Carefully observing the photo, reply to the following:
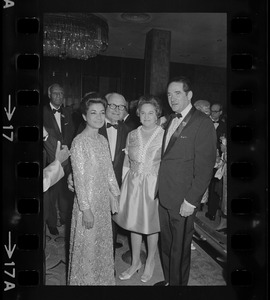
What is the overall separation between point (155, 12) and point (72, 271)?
163 centimetres

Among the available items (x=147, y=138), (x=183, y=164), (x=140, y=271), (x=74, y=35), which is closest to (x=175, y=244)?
(x=140, y=271)

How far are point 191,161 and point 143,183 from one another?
1.11 ft

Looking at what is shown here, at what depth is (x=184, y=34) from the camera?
6.45 ft

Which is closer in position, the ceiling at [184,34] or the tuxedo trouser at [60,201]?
the ceiling at [184,34]

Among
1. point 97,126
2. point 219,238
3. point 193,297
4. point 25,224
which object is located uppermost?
point 97,126

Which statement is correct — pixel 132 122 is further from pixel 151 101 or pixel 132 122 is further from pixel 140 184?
pixel 140 184

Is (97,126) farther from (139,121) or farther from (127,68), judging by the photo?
(127,68)

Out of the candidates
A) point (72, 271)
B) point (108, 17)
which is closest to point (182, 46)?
point (108, 17)

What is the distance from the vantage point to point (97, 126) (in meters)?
1.98

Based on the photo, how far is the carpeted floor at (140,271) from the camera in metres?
2.03

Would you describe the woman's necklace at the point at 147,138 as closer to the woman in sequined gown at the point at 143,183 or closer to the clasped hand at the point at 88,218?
the woman in sequined gown at the point at 143,183

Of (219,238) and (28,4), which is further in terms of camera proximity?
(219,238)

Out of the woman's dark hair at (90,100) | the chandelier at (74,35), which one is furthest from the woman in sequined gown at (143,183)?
the chandelier at (74,35)

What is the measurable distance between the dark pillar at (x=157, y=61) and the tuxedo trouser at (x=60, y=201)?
31.4 inches
